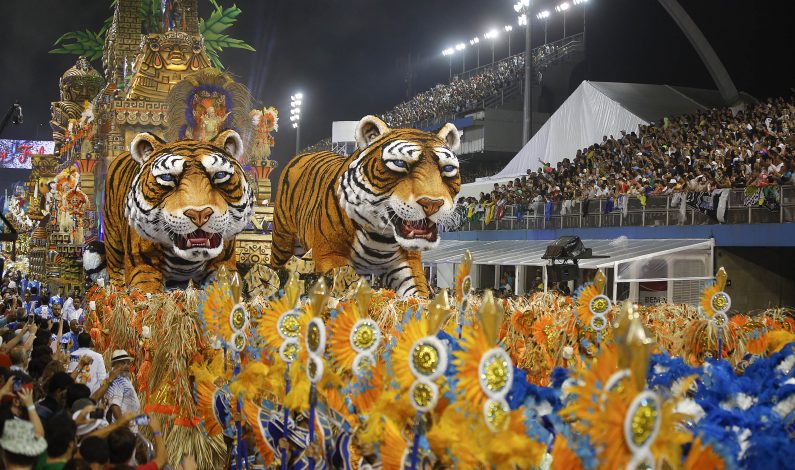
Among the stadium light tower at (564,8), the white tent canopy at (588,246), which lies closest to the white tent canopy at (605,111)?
the white tent canopy at (588,246)

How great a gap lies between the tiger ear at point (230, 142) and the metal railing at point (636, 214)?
728 centimetres

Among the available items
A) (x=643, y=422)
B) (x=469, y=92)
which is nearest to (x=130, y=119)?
(x=643, y=422)

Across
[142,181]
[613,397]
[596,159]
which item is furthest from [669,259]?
[613,397]

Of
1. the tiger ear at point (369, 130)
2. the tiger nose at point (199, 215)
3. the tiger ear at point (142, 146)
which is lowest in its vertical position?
the tiger nose at point (199, 215)

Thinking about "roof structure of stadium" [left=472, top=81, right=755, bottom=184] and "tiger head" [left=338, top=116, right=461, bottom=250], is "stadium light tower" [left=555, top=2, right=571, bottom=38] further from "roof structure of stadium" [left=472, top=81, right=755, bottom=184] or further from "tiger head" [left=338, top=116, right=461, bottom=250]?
"tiger head" [left=338, top=116, right=461, bottom=250]

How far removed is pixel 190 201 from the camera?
25.7 ft

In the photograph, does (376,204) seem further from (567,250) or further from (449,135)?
(567,250)

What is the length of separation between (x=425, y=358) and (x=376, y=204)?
4.38 metres

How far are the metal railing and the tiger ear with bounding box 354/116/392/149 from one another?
628cm

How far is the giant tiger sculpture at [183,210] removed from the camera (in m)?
7.89

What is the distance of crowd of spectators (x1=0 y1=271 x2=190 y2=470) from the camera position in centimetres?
334

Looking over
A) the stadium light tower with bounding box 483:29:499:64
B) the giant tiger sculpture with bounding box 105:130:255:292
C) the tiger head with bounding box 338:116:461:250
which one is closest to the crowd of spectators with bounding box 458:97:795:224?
the tiger head with bounding box 338:116:461:250

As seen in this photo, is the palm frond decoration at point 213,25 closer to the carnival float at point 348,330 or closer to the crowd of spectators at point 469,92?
the carnival float at point 348,330

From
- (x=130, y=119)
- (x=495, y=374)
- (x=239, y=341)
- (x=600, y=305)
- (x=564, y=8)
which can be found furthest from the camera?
(x=564, y=8)
